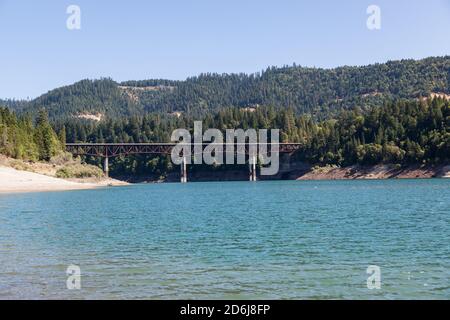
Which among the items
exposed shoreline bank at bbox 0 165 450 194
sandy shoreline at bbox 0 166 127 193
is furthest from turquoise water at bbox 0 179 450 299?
exposed shoreline bank at bbox 0 165 450 194

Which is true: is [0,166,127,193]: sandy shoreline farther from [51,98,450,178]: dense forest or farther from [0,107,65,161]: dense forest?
[51,98,450,178]: dense forest

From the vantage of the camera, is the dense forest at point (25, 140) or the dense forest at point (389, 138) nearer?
the dense forest at point (25, 140)

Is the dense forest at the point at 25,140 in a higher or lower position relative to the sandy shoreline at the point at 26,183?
higher

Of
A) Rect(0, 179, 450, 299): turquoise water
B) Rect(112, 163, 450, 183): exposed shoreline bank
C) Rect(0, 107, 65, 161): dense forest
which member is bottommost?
Rect(112, 163, 450, 183): exposed shoreline bank

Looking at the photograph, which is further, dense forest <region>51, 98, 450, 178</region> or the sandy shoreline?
A: dense forest <region>51, 98, 450, 178</region>

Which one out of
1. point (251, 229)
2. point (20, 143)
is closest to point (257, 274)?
point (251, 229)

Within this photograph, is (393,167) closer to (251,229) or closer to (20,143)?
(20,143)

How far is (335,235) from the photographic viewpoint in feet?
119

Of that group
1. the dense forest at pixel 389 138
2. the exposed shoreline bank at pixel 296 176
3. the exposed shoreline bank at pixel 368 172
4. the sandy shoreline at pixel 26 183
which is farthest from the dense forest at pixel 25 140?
the dense forest at pixel 389 138

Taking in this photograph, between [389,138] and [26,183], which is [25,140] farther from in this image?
[389,138]

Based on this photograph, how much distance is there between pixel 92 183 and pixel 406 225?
125m

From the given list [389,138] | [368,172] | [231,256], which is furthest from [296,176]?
[231,256]

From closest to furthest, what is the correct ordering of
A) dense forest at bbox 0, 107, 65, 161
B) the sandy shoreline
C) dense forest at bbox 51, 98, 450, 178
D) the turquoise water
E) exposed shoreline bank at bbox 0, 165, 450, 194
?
the turquoise water
the sandy shoreline
exposed shoreline bank at bbox 0, 165, 450, 194
dense forest at bbox 0, 107, 65, 161
dense forest at bbox 51, 98, 450, 178

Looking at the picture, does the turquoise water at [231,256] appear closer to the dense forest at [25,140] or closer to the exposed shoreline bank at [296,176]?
the exposed shoreline bank at [296,176]
